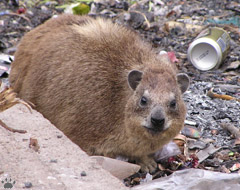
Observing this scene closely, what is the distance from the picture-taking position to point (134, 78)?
179 inches

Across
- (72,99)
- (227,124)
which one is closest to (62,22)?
(72,99)

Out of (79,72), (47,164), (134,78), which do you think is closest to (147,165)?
(134,78)

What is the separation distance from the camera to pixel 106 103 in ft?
15.9

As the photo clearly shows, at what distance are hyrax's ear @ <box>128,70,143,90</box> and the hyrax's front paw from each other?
0.78 m

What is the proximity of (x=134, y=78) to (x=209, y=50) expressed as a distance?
8.38ft

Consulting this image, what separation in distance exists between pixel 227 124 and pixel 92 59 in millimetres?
1681

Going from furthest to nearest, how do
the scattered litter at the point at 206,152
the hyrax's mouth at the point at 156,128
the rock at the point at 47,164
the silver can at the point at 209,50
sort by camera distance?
the silver can at the point at 209,50
the scattered litter at the point at 206,152
the hyrax's mouth at the point at 156,128
the rock at the point at 47,164

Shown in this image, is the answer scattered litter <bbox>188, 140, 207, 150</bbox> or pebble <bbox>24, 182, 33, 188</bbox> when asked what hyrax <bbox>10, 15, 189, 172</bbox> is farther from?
pebble <bbox>24, 182, 33, 188</bbox>

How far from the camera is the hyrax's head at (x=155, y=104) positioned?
4209mm

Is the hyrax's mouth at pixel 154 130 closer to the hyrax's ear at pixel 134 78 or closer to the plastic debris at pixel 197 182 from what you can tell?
the hyrax's ear at pixel 134 78

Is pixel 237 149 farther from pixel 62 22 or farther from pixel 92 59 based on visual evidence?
pixel 62 22

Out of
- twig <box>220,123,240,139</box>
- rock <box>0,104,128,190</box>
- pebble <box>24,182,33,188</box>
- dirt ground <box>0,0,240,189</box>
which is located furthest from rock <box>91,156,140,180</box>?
twig <box>220,123,240,139</box>

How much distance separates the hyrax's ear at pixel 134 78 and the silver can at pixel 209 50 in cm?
236

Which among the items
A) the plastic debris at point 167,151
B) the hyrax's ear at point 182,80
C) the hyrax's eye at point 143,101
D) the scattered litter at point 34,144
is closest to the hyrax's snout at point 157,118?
the hyrax's eye at point 143,101
